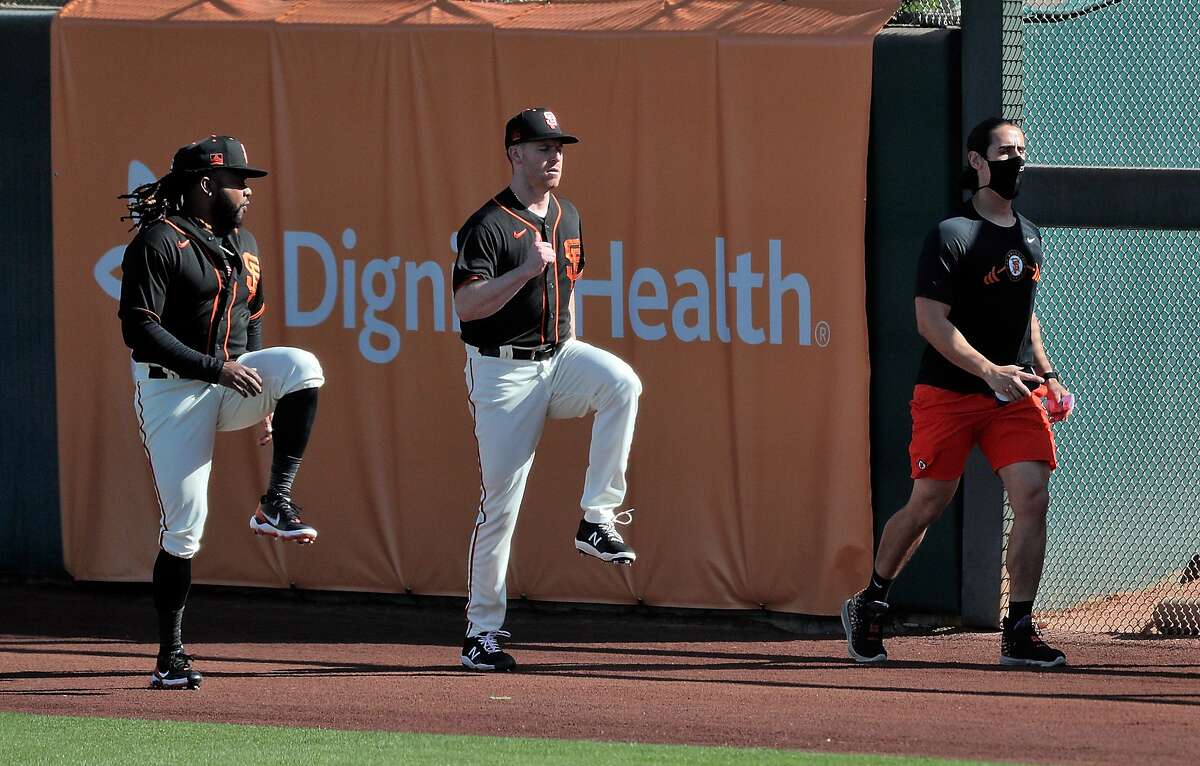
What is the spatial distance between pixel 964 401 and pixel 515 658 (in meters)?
2.17

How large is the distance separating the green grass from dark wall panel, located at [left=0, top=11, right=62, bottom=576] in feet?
10.5

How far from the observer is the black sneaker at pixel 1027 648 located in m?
6.64

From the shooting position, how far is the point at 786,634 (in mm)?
7891

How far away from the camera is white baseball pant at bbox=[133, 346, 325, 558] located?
6352mm

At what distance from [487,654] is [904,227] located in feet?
8.97

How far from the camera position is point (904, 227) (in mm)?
7766

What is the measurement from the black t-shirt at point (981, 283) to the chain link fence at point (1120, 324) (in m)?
1.53

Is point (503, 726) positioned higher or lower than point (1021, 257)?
lower

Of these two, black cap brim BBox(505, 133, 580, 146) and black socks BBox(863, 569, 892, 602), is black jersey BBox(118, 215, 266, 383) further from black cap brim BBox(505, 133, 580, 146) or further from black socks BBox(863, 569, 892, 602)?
black socks BBox(863, 569, 892, 602)

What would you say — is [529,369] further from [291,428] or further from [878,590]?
[878,590]

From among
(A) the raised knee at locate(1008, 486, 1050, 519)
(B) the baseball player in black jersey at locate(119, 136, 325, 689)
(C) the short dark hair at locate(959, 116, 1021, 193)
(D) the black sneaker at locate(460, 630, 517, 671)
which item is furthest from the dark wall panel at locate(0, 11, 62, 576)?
(A) the raised knee at locate(1008, 486, 1050, 519)

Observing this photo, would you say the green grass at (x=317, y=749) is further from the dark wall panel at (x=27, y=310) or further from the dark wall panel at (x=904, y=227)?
the dark wall panel at (x=27, y=310)

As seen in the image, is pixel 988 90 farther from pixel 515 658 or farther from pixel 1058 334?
pixel 515 658

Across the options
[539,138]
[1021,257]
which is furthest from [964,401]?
[539,138]
